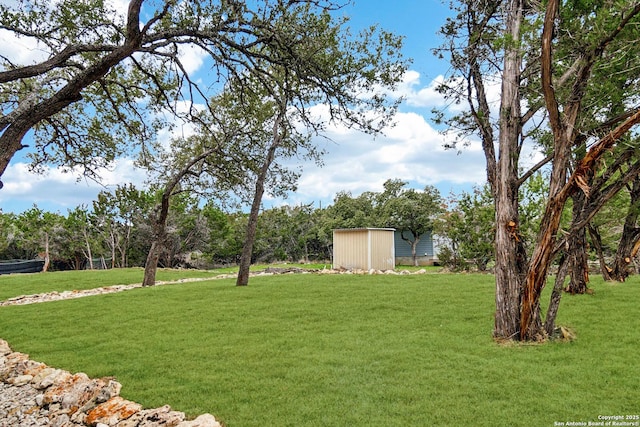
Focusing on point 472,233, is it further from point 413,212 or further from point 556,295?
point 556,295

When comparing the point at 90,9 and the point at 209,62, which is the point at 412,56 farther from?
the point at 90,9

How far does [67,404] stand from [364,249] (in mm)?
14794

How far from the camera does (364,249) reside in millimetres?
18188

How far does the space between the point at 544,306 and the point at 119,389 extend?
6.30 metres

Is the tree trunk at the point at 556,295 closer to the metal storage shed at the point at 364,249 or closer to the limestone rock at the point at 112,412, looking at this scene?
the limestone rock at the point at 112,412

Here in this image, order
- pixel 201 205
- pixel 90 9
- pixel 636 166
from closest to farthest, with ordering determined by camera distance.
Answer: pixel 636 166 < pixel 90 9 < pixel 201 205

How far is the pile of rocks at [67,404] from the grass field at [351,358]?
0.16 meters

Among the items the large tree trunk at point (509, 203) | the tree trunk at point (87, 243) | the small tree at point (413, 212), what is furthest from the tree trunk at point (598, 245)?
the tree trunk at point (87, 243)

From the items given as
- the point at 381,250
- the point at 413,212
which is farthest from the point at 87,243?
the point at 413,212

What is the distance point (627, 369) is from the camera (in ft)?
13.4

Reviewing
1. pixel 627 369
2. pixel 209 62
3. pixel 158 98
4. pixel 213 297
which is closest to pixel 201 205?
pixel 213 297

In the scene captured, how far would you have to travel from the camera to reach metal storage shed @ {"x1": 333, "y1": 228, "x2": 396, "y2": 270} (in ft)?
59.5

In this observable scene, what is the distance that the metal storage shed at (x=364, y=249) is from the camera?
59.5 ft

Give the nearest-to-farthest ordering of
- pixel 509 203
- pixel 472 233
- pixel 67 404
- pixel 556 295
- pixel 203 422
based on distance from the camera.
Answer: pixel 203 422
pixel 67 404
pixel 556 295
pixel 509 203
pixel 472 233
